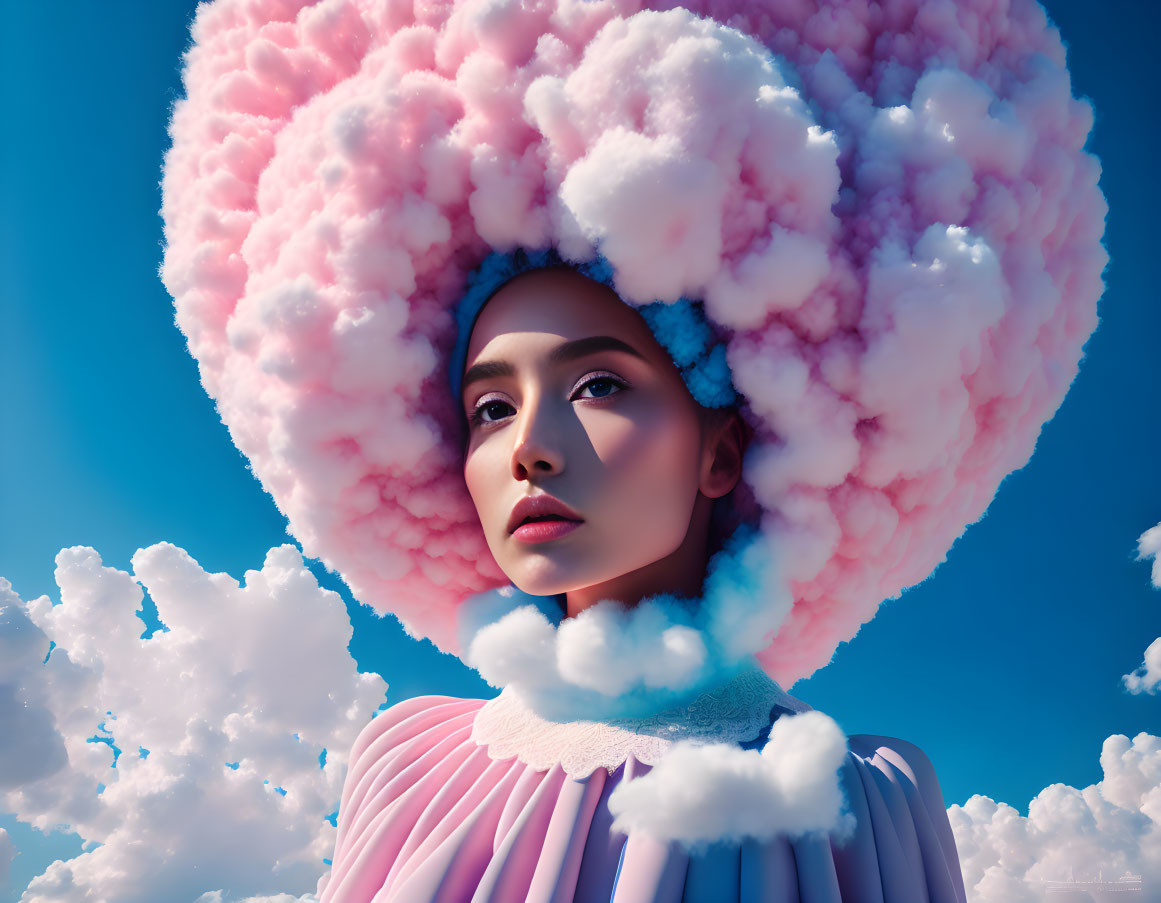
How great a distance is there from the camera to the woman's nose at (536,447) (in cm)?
201

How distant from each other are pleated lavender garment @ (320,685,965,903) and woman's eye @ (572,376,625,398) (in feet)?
2.86

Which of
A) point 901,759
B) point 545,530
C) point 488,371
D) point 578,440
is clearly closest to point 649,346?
point 578,440

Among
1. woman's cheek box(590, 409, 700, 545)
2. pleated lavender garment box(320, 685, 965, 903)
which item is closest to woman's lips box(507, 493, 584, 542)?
woman's cheek box(590, 409, 700, 545)

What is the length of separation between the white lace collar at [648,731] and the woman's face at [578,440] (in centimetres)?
35

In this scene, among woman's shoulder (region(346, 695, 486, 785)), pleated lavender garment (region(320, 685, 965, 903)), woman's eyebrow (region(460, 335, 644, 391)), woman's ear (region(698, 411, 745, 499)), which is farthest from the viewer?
woman's shoulder (region(346, 695, 486, 785))

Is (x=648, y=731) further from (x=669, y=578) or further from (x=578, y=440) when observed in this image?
(x=578, y=440)

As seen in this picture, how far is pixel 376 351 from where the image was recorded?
2084 millimetres

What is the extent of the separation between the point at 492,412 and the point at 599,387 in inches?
13.3

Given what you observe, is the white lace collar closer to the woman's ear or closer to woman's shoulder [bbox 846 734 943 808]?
woman's shoulder [bbox 846 734 943 808]

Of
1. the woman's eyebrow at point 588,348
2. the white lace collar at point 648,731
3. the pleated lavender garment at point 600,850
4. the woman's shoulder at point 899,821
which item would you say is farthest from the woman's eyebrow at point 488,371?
the woman's shoulder at point 899,821

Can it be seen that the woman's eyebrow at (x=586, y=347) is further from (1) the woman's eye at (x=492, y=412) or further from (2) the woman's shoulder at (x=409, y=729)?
(2) the woman's shoulder at (x=409, y=729)

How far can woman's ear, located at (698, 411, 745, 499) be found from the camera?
7.34ft

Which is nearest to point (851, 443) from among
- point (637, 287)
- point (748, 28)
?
point (637, 287)

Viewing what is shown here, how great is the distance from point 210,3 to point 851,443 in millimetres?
2238
